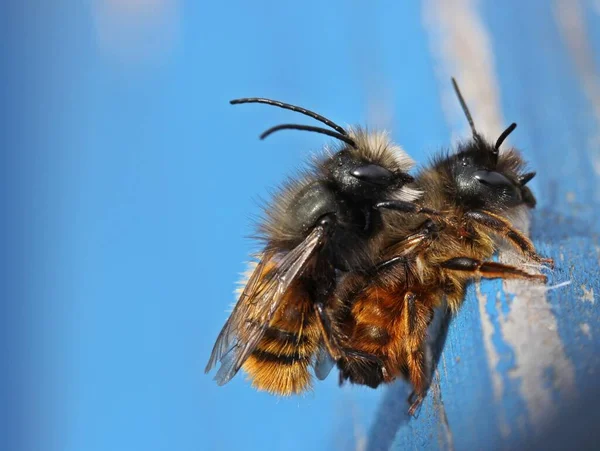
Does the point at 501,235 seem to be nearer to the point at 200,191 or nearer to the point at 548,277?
the point at 548,277

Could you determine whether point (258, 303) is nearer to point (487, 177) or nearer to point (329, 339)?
point (329, 339)

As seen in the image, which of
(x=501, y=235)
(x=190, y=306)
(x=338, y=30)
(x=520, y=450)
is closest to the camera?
(x=520, y=450)

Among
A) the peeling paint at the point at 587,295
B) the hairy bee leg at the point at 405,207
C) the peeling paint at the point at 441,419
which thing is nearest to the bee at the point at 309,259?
the hairy bee leg at the point at 405,207

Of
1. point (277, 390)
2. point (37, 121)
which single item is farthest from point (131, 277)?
point (277, 390)

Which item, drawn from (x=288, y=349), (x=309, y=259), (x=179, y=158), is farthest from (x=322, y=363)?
(x=179, y=158)

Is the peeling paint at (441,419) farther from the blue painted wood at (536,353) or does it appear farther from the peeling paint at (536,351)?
the peeling paint at (536,351)

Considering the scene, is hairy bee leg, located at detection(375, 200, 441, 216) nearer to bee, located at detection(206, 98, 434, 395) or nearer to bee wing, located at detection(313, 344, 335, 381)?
bee, located at detection(206, 98, 434, 395)

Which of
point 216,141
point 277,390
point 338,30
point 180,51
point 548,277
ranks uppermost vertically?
point 338,30
